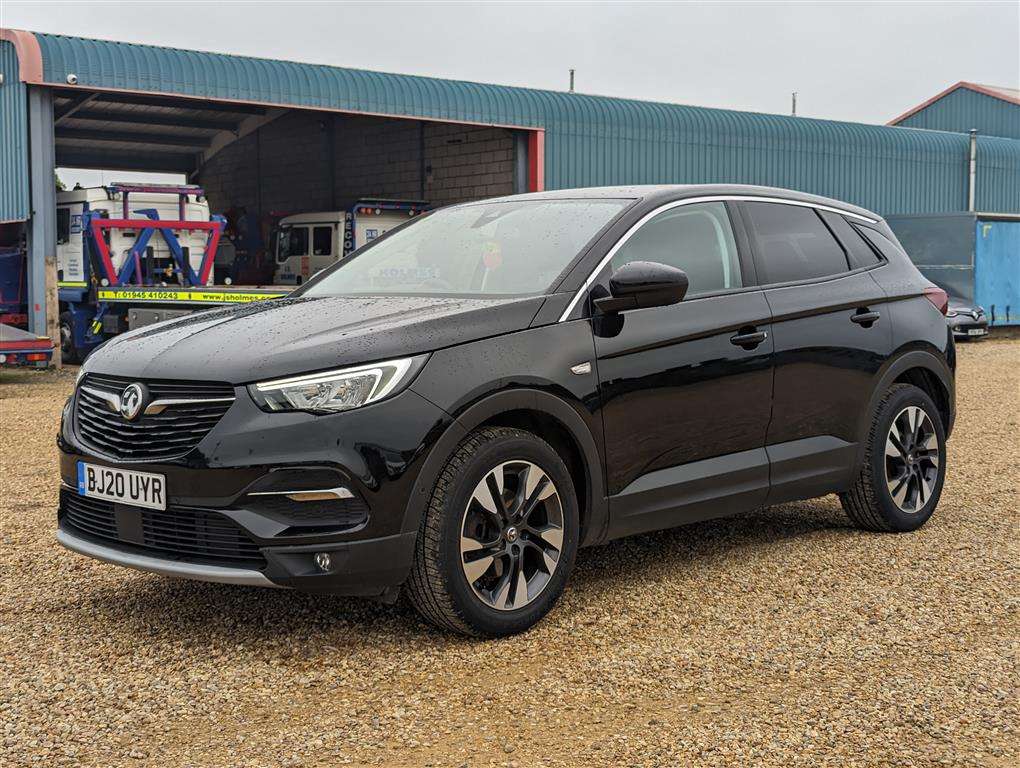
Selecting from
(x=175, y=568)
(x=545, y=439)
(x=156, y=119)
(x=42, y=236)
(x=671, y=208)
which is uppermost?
(x=156, y=119)

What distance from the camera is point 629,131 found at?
81.9 feet

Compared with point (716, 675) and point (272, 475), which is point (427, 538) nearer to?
point (272, 475)

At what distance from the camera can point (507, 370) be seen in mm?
4500

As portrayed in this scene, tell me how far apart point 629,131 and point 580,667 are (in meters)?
21.6

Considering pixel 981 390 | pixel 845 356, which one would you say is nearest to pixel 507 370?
pixel 845 356

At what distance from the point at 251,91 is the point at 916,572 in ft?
54.1

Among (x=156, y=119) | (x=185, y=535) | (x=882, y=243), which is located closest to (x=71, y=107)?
(x=156, y=119)

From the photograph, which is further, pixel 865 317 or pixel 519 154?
pixel 519 154

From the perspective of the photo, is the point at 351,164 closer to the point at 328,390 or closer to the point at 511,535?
the point at 511,535

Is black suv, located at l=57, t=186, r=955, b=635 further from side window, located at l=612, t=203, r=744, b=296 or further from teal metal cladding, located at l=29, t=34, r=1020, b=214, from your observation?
teal metal cladding, located at l=29, t=34, r=1020, b=214

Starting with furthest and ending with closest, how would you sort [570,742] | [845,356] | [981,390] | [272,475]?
1. [981,390]
2. [845,356]
3. [272,475]
4. [570,742]

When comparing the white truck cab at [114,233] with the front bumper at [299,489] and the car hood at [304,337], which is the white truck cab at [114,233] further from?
the front bumper at [299,489]

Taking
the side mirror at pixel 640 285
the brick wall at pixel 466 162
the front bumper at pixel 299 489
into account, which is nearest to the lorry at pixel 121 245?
the brick wall at pixel 466 162

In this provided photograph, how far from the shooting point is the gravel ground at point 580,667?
3572 mm
